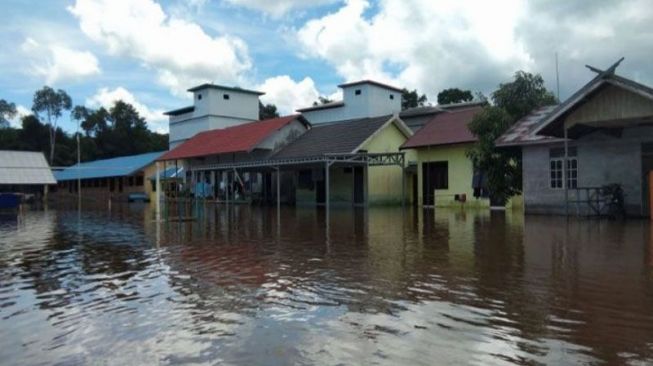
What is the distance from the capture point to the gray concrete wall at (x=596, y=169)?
16.9m

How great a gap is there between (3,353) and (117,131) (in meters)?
73.2

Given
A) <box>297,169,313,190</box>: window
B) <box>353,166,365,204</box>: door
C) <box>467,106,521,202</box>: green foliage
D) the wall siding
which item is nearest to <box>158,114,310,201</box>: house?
<box>297,169,313,190</box>: window

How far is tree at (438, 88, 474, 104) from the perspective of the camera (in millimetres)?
63531

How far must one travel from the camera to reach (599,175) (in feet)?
58.2

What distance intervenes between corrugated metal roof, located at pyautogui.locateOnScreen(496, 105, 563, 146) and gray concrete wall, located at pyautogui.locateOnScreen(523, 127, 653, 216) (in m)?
0.46

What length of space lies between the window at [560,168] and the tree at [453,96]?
44939 mm

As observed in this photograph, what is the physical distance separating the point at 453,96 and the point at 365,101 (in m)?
20.8

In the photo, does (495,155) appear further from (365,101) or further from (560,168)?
(365,101)

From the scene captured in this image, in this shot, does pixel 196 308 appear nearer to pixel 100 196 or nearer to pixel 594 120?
pixel 594 120

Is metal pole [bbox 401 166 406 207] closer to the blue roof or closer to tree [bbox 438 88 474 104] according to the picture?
the blue roof

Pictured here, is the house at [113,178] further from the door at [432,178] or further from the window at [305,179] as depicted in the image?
the door at [432,178]

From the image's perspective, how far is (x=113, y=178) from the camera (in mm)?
52406

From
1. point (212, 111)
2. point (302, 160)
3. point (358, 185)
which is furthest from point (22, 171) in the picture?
point (358, 185)

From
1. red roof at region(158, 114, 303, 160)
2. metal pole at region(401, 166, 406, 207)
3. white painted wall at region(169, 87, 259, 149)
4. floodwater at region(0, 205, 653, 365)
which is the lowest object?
floodwater at region(0, 205, 653, 365)
